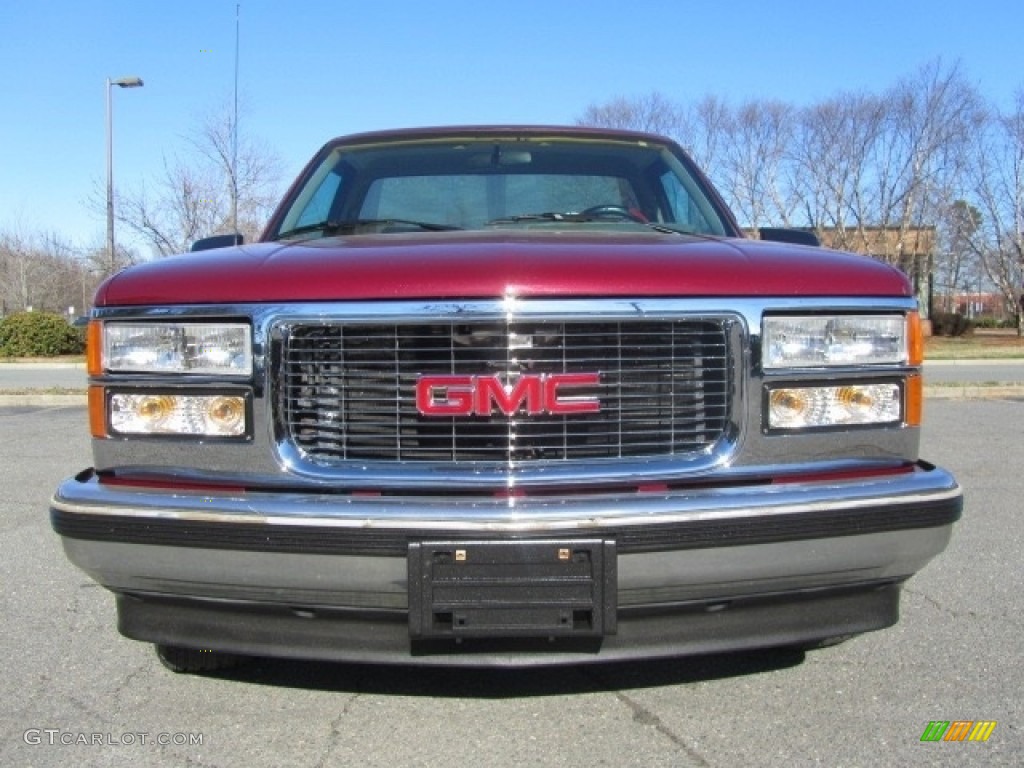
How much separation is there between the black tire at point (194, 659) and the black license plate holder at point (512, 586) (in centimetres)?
94

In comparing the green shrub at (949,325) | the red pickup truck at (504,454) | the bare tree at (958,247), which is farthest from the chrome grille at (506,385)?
the green shrub at (949,325)

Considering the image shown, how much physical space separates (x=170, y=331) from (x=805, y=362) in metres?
1.65

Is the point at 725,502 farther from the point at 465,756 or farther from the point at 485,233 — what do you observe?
the point at 485,233

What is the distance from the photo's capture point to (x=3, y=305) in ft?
149

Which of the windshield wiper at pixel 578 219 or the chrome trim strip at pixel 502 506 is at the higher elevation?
the windshield wiper at pixel 578 219

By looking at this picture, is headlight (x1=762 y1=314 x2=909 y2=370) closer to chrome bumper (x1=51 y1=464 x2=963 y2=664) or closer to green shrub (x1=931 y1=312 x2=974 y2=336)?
chrome bumper (x1=51 y1=464 x2=963 y2=664)

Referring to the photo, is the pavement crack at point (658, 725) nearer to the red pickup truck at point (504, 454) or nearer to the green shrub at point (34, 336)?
the red pickup truck at point (504, 454)

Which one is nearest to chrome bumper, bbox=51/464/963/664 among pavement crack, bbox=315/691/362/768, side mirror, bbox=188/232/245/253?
pavement crack, bbox=315/691/362/768

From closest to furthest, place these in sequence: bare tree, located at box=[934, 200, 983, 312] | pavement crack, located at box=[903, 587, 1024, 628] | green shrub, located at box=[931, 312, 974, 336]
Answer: pavement crack, located at box=[903, 587, 1024, 628] < bare tree, located at box=[934, 200, 983, 312] < green shrub, located at box=[931, 312, 974, 336]

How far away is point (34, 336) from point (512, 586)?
82.6ft

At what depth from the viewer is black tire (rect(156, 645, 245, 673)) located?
2898 millimetres

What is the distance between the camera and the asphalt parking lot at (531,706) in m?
2.48

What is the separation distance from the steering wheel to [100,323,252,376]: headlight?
150cm

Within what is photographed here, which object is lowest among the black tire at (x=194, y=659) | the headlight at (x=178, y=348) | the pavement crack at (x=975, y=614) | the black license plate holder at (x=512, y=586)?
the pavement crack at (x=975, y=614)
